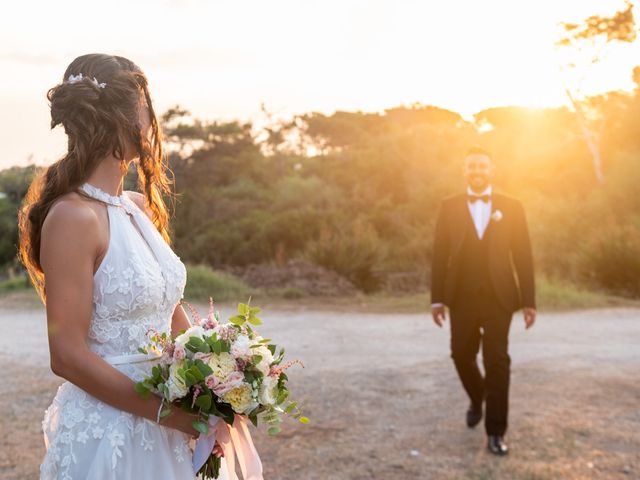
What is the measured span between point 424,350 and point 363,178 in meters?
21.1

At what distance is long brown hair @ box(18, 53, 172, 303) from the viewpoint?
7.61 ft

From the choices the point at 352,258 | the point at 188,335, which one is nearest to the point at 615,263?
the point at 352,258

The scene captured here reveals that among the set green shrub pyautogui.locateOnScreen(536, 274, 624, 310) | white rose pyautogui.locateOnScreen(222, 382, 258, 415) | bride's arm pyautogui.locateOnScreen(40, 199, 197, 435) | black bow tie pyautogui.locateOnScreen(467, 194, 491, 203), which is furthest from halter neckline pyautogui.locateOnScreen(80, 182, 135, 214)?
green shrub pyautogui.locateOnScreen(536, 274, 624, 310)

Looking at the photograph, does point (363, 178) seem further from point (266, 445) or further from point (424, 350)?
point (266, 445)

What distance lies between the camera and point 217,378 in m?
2.23

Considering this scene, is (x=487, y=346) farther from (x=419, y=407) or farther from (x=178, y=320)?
(x=178, y=320)

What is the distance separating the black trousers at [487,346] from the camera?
590 centimetres

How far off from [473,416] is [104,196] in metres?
4.67

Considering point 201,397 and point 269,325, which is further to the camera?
point 269,325

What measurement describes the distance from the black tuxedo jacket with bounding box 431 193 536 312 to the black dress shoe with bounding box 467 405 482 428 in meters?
0.87

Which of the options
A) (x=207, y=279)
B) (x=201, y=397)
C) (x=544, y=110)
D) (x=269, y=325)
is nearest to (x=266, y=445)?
(x=201, y=397)

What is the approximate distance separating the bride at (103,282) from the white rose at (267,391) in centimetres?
20

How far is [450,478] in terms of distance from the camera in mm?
5359

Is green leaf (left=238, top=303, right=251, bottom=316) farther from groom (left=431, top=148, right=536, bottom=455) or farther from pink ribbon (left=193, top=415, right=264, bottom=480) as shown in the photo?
groom (left=431, top=148, right=536, bottom=455)
